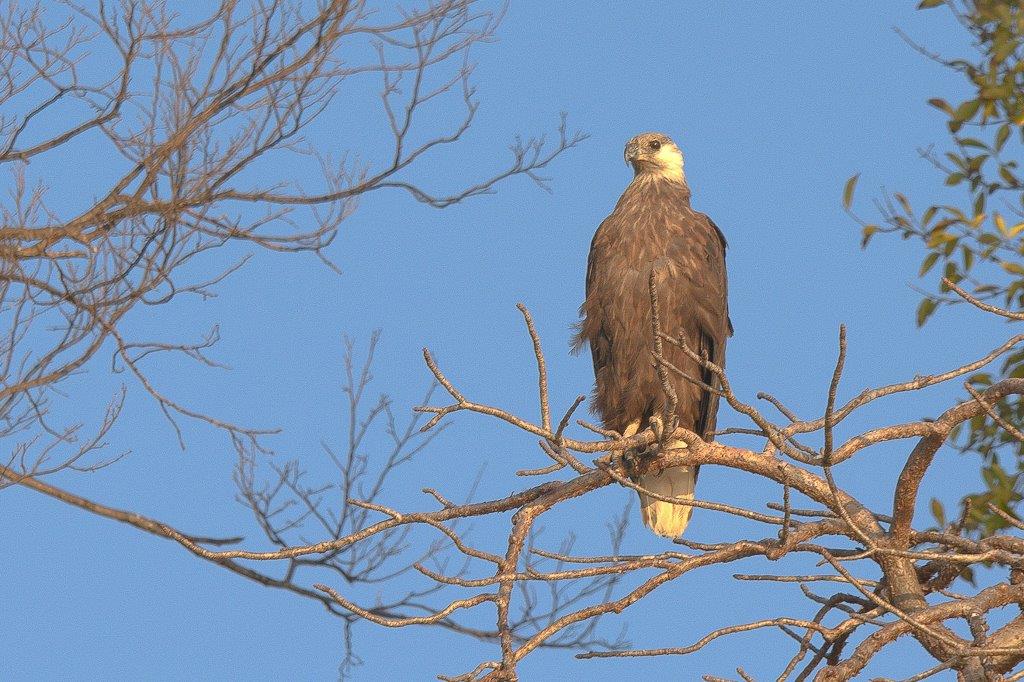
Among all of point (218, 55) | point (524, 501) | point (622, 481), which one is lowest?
point (622, 481)

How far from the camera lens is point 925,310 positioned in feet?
16.2

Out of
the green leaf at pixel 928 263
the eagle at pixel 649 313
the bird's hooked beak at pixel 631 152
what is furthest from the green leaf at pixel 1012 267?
the bird's hooked beak at pixel 631 152

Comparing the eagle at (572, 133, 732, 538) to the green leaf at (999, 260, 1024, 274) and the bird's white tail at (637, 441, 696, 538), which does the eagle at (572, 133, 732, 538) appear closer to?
the bird's white tail at (637, 441, 696, 538)

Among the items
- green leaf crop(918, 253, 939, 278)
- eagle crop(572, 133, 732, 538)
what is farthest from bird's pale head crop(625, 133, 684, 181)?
green leaf crop(918, 253, 939, 278)

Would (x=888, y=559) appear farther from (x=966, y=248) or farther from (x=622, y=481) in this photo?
(x=966, y=248)

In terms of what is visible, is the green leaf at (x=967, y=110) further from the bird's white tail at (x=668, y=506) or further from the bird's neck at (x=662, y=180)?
the bird's white tail at (x=668, y=506)

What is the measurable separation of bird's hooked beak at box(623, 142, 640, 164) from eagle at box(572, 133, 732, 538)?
0.43 meters

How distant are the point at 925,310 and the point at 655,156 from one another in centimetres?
158

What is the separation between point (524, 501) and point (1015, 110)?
2.48 metres

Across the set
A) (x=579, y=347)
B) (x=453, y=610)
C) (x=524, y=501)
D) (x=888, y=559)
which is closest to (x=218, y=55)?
(x=579, y=347)

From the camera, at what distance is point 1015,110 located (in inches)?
190

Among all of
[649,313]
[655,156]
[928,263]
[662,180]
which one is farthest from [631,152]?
[928,263]

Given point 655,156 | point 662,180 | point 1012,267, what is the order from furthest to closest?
point 655,156
point 662,180
point 1012,267

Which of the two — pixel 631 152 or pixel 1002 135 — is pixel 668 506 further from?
pixel 1002 135
